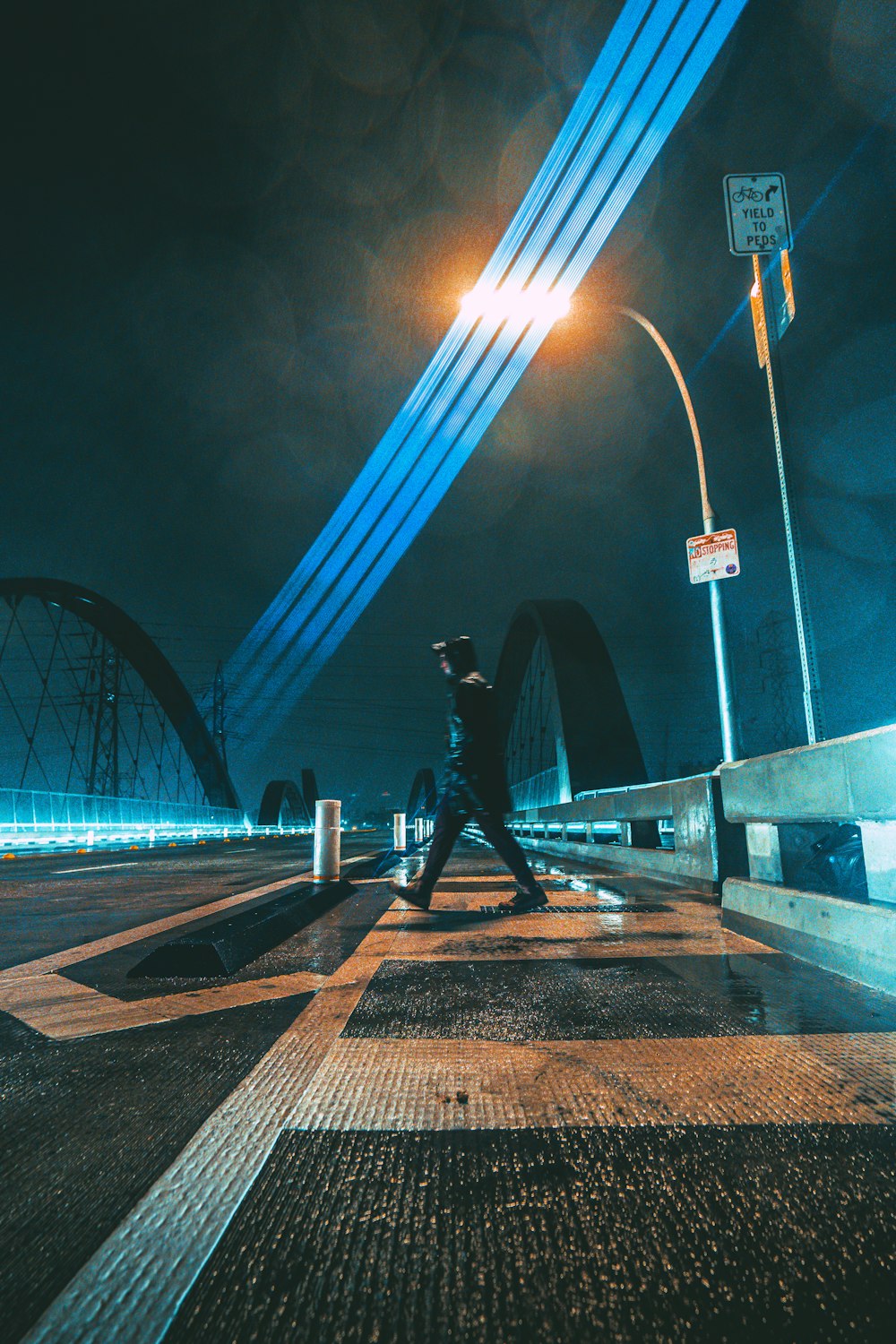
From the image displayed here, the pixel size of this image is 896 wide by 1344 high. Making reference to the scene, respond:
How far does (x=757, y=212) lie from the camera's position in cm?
718

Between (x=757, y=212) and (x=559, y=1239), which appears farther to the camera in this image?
(x=757, y=212)

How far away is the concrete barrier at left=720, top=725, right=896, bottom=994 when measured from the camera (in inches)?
126

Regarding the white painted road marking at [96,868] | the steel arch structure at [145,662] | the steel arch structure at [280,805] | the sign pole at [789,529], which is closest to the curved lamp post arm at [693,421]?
the sign pole at [789,529]

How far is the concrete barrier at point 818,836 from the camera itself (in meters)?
3.21

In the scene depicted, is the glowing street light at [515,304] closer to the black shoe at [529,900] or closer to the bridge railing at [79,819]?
the black shoe at [529,900]

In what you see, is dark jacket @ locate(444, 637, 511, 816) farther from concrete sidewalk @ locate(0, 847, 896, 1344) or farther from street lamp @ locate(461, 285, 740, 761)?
street lamp @ locate(461, 285, 740, 761)

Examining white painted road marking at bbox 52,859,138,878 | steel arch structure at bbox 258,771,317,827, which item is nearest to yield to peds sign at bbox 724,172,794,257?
white painted road marking at bbox 52,859,138,878

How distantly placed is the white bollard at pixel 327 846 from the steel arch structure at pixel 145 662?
37.2 metres

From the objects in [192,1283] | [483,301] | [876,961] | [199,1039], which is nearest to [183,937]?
[199,1039]

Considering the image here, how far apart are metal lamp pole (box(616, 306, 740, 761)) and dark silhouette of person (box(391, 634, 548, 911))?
4957mm

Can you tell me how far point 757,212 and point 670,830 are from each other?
649 centimetres

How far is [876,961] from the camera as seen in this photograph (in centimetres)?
319

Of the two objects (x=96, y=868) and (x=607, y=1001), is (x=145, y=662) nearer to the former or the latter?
(x=96, y=868)

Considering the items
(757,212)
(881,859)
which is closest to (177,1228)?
(881,859)
